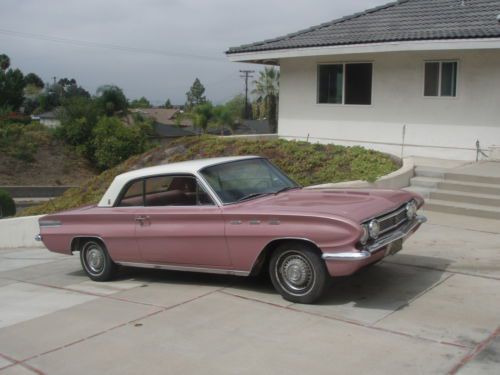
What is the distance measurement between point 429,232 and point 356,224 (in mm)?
3991

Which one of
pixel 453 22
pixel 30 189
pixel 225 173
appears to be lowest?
pixel 30 189

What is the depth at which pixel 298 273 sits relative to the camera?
5848 millimetres

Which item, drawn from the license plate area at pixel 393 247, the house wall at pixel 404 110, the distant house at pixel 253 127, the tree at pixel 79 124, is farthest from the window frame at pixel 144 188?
the distant house at pixel 253 127

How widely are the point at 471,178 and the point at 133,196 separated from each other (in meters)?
6.75

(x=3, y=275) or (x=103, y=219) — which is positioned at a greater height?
(x=103, y=219)

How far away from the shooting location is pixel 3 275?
29.3ft

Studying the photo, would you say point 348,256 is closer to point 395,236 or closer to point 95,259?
point 395,236

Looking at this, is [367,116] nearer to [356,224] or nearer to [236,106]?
[356,224]

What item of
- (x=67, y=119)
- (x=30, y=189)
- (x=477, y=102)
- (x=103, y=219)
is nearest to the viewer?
(x=103, y=219)

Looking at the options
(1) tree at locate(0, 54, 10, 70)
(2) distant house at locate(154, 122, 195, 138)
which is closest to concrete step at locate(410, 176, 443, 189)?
(2) distant house at locate(154, 122, 195, 138)

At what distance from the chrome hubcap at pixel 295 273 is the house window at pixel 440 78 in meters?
9.88

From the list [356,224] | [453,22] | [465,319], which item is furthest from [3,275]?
[453,22]

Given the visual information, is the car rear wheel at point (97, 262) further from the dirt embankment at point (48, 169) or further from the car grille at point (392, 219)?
the dirt embankment at point (48, 169)

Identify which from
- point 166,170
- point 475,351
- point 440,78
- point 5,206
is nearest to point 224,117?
point 5,206
